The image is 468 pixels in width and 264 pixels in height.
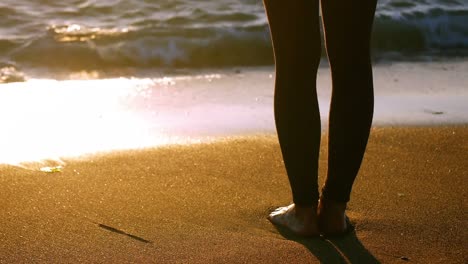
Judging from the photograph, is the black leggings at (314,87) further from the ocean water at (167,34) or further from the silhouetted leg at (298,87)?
the ocean water at (167,34)

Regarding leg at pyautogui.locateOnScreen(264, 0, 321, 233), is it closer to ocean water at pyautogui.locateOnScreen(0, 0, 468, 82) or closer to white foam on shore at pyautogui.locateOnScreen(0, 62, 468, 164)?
white foam on shore at pyautogui.locateOnScreen(0, 62, 468, 164)

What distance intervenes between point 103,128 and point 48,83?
174 centimetres

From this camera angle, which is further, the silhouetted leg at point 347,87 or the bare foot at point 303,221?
the bare foot at point 303,221

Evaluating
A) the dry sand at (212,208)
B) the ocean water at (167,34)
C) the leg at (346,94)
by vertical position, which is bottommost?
the ocean water at (167,34)

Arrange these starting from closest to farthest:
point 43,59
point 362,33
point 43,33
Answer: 1. point 362,33
2. point 43,59
3. point 43,33

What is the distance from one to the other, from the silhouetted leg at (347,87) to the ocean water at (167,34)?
13.6ft

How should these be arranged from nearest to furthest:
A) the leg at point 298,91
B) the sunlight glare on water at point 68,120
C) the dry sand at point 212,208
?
the leg at point 298,91 < the dry sand at point 212,208 < the sunlight glare on water at point 68,120

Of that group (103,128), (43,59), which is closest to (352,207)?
(103,128)

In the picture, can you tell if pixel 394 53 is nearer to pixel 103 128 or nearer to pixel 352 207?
pixel 103 128

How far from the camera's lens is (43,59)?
7.25 metres

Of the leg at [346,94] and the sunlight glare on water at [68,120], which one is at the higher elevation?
the leg at [346,94]

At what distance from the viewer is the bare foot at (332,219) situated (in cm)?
276

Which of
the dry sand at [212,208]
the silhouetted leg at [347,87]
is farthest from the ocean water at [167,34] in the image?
the silhouetted leg at [347,87]

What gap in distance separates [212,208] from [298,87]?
28.1 inches
